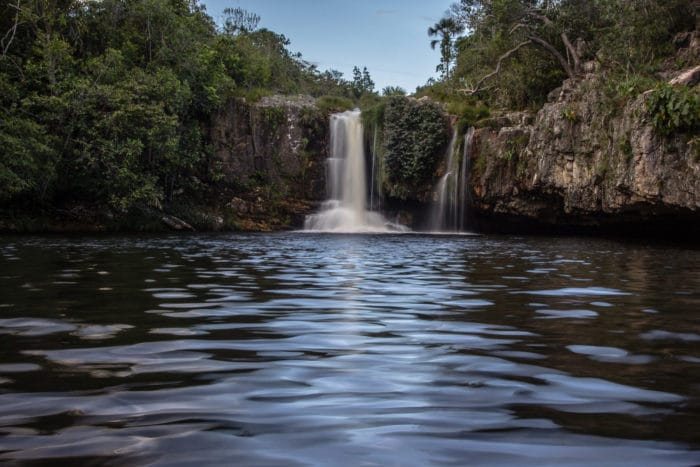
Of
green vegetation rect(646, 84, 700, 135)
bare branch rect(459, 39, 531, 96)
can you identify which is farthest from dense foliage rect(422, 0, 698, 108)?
green vegetation rect(646, 84, 700, 135)

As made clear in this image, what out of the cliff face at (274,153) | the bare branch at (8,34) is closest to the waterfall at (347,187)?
the cliff face at (274,153)

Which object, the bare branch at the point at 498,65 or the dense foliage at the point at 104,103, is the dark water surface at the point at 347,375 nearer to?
the dense foliage at the point at 104,103

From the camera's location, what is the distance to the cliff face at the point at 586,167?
68.2 feet

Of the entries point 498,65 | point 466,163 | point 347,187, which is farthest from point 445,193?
point 498,65

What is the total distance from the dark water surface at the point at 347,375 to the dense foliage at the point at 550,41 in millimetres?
19792

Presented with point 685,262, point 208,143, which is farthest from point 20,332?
point 208,143

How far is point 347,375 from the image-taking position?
366 centimetres

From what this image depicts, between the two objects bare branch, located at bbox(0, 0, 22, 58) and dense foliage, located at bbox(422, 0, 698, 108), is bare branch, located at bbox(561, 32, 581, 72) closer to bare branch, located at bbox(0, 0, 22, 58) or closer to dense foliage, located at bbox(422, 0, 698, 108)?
dense foliage, located at bbox(422, 0, 698, 108)

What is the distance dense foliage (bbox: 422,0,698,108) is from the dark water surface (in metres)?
19.8

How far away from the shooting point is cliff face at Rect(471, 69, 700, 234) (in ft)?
68.2

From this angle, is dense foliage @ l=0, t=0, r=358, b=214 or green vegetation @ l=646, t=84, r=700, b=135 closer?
green vegetation @ l=646, t=84, r=700, b=135

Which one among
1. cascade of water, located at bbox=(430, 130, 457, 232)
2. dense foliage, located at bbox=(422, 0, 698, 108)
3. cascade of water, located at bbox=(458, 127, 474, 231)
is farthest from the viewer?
cascade of water, located at bbox=(430, 130, 457, 232)

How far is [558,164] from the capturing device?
85.4 feet

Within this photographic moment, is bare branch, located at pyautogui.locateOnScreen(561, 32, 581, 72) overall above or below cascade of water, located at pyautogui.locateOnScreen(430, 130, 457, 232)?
above
